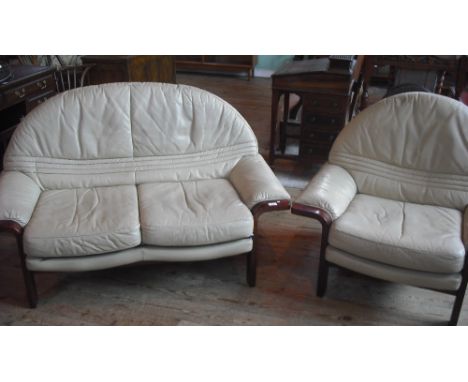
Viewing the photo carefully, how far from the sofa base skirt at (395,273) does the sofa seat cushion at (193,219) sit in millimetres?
487

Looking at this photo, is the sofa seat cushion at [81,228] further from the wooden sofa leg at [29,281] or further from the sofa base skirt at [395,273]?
the sofa base skirt at [395,273]

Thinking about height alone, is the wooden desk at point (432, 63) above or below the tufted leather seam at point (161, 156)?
above

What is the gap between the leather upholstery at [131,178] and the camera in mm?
2307

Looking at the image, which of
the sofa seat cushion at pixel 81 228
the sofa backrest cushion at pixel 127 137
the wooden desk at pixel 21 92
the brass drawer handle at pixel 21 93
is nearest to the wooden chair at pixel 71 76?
the wooden desk at pixel 21 92

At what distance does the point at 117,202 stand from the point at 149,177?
0.33 m

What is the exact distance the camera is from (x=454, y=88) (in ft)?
13.4

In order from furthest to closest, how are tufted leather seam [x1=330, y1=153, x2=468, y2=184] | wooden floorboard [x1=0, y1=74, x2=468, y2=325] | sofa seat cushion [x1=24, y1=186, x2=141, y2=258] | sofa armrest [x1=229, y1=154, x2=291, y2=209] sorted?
1. tufted leather seam [x1=330, y1=153, x2=468, y2=184]
2. sofa armrest [x1=229, y1=154, x2=291, y2=209]
3. wooden floorboard [x1=0, y1=74, x2=468, y2=325]
4. sofa seat cushion [x1=24, y1=186, x2=141, y2=258]

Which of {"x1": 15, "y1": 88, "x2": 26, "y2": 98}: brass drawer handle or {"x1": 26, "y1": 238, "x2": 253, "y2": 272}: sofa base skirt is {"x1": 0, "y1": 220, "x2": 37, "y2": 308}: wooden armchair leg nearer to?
{"x1": 26, "y1": 238, "x2": 253, "y2": 272}: sofa base skirt

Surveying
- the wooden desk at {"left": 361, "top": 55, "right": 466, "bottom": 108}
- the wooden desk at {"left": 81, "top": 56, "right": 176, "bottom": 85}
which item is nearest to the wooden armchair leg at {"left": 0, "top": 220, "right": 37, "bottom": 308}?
the wooden desk at {"left": 81, "top": 56, "right": 176, "bottom": 85}

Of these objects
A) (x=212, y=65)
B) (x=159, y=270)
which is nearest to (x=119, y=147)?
(x=159, y=270)

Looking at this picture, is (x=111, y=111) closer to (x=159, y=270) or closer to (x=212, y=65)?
(x=159, y=270)

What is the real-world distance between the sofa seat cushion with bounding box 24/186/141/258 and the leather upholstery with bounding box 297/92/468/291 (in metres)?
0.95

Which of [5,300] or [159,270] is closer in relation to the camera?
[5,300]

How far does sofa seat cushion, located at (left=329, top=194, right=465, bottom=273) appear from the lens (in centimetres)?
211
